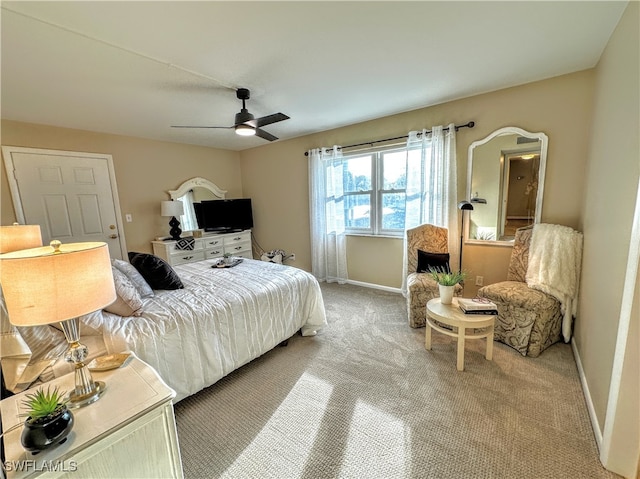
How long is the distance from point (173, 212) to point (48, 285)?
11.9 feet

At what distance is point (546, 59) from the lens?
7.06ft

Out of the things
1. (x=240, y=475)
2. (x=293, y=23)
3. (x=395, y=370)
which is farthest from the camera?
(x=395, y=370)

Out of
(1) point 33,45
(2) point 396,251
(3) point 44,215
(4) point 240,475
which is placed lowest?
(4) point 240,475

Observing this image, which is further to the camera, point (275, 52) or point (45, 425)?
point (275, 52)

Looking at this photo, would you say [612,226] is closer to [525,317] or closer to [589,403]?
[525,317]

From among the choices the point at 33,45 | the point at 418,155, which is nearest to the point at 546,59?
the point at 418,155

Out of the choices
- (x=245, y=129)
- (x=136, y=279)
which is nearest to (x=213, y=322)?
(x=136, y=279)

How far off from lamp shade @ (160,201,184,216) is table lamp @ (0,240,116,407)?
11.3 ft

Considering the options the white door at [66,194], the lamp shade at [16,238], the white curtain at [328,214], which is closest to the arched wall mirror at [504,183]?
the white curtain at [328,214]

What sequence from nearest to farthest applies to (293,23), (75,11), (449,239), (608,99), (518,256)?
(75,11) < (293,23) < (608,99) < (518,256) < (449,239)

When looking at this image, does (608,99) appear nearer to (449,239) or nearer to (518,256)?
(518,256)

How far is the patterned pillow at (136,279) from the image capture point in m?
1.98

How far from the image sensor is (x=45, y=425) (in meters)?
0.81

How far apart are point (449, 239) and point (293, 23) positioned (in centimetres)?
273
